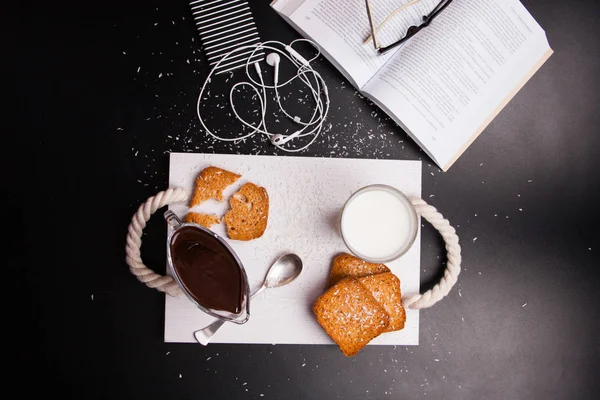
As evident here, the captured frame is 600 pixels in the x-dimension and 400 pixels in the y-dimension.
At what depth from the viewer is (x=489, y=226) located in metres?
1.08

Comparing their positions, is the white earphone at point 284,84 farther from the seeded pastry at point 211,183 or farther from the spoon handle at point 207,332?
the spoon handle at point 207,332

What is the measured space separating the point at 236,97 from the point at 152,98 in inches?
6.8

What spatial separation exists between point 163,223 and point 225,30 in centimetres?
42

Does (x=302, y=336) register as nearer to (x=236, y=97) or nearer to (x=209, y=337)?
(x=209, y=337)

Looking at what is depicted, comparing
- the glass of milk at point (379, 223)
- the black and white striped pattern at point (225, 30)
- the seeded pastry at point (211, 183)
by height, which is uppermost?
the black and white striped pattern at point (225, 30)

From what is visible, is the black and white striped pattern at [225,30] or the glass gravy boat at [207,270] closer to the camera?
the glass gravy boat at [207,270]

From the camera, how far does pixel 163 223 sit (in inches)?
40.8

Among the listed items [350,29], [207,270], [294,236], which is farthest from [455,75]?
[207,270]

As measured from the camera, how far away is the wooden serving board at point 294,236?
1.02 metres

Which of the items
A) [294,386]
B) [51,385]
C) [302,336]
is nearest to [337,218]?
[302,336]

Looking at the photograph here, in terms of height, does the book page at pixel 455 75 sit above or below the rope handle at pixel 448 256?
above

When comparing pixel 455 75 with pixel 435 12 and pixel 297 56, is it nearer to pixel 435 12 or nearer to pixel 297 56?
pixel 435 12

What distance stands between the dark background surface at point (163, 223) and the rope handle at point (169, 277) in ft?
0.16

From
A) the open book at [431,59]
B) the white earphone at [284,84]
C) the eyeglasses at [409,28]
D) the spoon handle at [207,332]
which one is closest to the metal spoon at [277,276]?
the spoon handle at [207,332]
